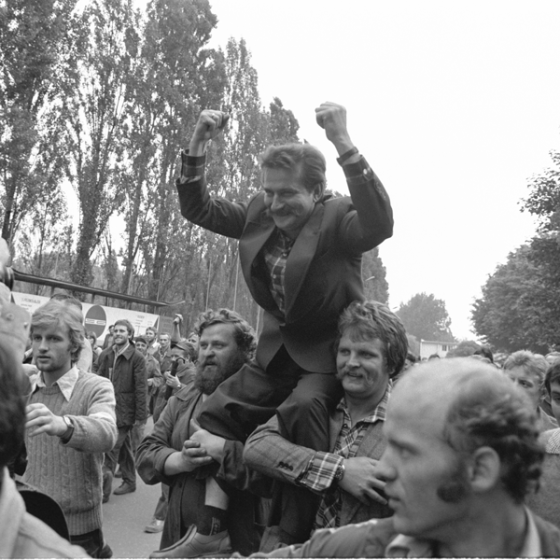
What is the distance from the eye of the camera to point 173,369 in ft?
28.5

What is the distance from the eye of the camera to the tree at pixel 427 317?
4341 inches

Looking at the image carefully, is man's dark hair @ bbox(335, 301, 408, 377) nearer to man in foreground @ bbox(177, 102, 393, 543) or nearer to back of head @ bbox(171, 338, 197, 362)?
man in foreground @ bbox(177, 102, 393, 543)

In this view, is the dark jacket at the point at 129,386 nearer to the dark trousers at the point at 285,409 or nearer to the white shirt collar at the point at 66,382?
the white shirt collar at the point at 66,382

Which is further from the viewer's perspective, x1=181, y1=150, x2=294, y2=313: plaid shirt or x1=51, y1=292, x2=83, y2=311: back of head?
x1=51, y1=292, x2=83, y2=311: back of head

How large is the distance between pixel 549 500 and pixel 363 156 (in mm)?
1263

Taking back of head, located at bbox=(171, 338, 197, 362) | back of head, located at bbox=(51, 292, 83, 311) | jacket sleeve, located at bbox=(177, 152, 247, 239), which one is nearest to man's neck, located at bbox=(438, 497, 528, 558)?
jacket sleeve, located at bbox=(177, 152, 247, 239)

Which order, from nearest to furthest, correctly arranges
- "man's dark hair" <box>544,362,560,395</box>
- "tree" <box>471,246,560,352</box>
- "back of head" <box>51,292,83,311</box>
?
"man's dark hair" <box>544,362,560,395</box>
"back of head" <box>51,292,83,311</box>
"tree" <box>471,246,560,352</box>

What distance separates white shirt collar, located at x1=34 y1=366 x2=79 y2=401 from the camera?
3.03 m

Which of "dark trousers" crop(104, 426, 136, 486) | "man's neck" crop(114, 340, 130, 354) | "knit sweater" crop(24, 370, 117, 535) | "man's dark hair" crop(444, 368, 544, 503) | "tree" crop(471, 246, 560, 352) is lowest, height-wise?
"dark trousers" crop(104, 426, 136, 486)

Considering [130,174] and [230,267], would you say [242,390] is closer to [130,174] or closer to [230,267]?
[130,174]

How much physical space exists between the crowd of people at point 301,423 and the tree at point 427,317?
355 feet

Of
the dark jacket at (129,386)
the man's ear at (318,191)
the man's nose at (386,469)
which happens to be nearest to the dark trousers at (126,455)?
the dark jacket at (129,386)

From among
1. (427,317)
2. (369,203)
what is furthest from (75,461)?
(427,317)

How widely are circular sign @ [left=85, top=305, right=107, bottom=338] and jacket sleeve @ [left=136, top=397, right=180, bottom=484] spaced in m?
14.1
